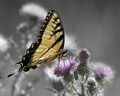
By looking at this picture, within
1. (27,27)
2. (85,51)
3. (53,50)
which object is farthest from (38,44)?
(27,27)

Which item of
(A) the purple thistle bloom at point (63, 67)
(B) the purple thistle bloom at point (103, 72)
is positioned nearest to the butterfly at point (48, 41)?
(A) the purple thistle bloom at point (63, 67)

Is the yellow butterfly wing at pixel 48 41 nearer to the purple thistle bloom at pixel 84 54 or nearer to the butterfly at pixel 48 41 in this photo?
the butterfly at pixel 48 41

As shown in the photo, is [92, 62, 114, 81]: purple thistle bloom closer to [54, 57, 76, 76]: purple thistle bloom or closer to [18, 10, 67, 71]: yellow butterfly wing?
[54, 57, 76, 76]: purple thistle bloom

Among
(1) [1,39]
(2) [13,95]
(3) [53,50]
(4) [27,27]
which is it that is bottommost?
(2) [13,95]

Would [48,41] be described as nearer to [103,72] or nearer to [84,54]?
[84,54]

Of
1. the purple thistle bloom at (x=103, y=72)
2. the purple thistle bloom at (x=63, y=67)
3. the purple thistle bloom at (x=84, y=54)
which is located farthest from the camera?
the purple thistle bloom at (x=103, y=72)

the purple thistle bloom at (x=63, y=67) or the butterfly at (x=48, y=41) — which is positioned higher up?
the butterfly at (x=48, y=41)

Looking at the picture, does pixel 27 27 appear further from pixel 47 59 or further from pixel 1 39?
pixel 47 59

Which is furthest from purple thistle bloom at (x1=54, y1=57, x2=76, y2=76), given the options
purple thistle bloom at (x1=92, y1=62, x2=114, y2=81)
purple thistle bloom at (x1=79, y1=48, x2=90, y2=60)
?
purple thistle bloom at (x1=92, y1=62, x2=114, y2=81)
